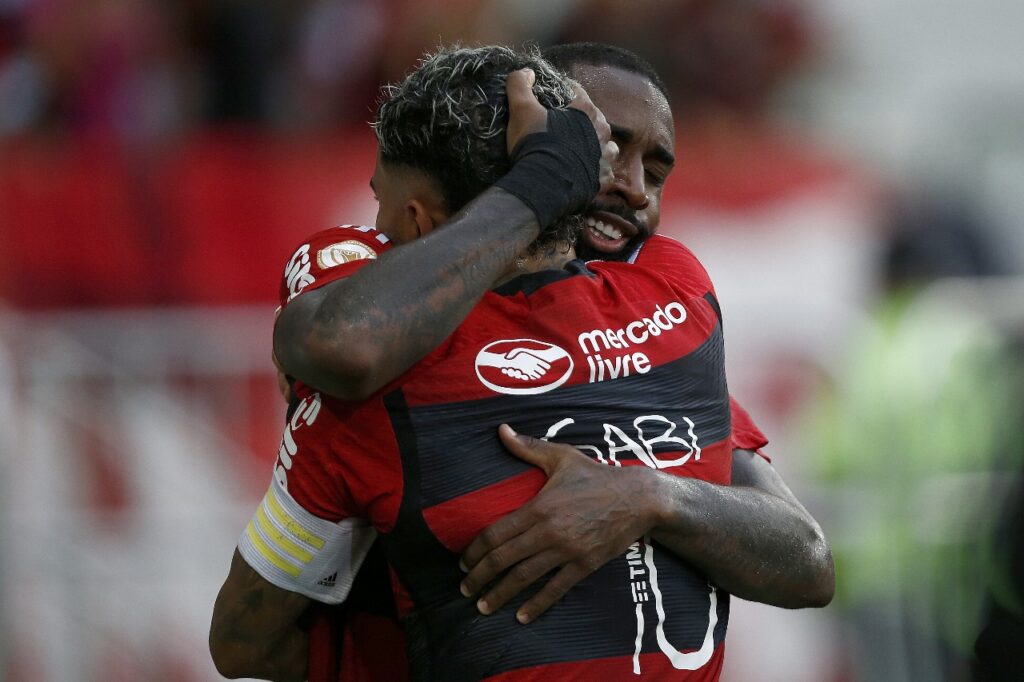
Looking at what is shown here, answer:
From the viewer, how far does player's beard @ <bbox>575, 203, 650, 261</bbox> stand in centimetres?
340

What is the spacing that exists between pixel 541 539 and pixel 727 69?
20.2 feet

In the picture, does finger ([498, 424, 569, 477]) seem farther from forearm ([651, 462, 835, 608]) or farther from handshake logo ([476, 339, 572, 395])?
forearm ([651, 462, 835, 608])

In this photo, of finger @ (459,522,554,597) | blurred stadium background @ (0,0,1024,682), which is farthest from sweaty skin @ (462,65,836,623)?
blurred stadium background @ (0,0,1024,682)

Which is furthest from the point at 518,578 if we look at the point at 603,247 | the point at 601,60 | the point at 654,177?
the point at 601,60

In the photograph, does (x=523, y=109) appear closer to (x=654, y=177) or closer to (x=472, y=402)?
(x=472, y=402)

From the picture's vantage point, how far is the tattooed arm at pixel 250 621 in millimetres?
2812

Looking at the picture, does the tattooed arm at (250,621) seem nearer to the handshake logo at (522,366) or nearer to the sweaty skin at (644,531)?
the sweaty skin at (644,531)

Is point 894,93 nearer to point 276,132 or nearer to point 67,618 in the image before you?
point 276,132

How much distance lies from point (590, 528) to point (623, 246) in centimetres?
97

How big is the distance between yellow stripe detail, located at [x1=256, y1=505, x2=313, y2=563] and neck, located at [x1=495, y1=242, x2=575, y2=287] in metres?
0.64

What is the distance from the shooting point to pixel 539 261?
9.25ft

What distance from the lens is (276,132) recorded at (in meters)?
7.82

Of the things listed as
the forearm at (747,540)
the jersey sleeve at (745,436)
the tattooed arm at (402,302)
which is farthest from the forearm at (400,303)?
the jersey sleeve at (745,436)

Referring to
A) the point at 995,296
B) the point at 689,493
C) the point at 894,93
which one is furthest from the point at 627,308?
the point at 894,93
